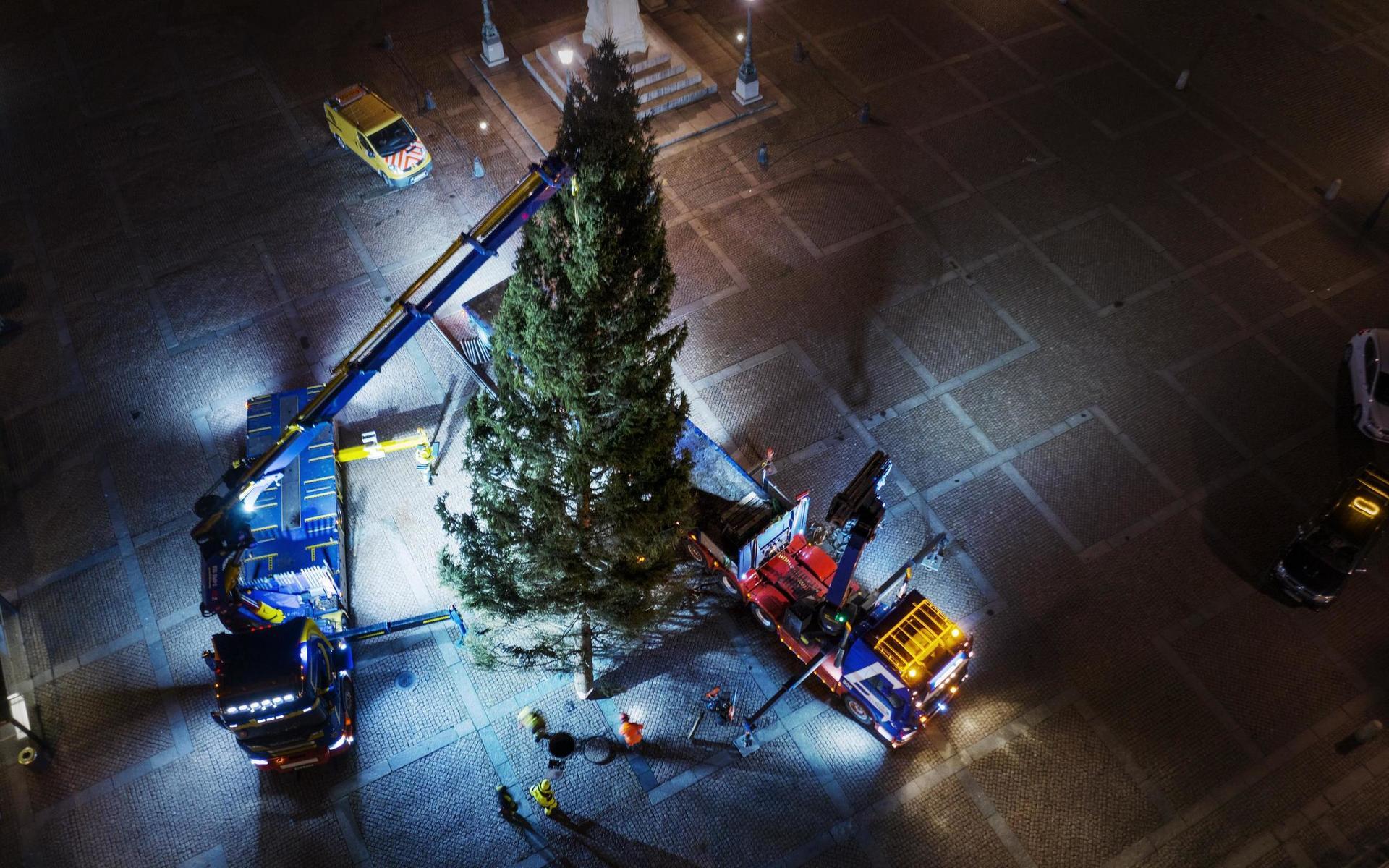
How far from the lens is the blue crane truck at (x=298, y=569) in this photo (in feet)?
53.4

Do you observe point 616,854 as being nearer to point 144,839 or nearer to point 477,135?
point 144,839

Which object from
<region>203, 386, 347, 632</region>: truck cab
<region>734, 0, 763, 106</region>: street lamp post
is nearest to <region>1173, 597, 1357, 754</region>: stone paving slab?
<region>203, 386, 347, 632</region>: truck cab

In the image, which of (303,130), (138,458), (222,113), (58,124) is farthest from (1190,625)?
(58,124)

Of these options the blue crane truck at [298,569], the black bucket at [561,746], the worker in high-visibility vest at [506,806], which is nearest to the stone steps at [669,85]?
the blue crane truck at [298,569]

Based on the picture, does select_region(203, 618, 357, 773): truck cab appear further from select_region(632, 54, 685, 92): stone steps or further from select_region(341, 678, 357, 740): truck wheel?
select_region(632, 54, 685, 92): stone steps

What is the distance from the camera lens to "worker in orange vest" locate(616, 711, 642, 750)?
18031 mm

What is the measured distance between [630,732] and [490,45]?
24.4 meters

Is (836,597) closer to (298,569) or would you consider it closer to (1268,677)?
(1268,677)

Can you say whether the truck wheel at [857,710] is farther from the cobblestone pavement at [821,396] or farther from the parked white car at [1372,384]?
the parked white car at [1372,384]

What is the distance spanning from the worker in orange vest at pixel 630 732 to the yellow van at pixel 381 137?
1855 centimetres

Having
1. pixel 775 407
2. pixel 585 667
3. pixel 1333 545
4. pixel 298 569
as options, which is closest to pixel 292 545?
pixel 298 569

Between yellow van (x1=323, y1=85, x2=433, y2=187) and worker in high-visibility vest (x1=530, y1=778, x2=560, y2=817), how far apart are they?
751 inches

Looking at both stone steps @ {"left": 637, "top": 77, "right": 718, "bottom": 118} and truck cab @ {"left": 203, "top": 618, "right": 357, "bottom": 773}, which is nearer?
truck cab @ {"left": 203, "top": 618, "right": 357, "bottom": 773}

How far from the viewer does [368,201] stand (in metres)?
28.3
